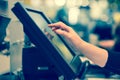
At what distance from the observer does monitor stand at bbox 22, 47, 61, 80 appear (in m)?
1.16

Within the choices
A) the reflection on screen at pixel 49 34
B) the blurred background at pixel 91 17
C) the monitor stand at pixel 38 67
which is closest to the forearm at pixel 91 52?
the reflection on screen at pixel 49 34

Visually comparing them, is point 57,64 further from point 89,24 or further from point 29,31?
point 89,24

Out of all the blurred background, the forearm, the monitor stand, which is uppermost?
the forearm

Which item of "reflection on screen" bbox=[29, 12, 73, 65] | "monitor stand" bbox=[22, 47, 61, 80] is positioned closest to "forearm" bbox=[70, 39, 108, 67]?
"reflection on screen" bbox=[29, 12, 73, 65]

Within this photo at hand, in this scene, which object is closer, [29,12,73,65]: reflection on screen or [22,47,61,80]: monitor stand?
[29,12,73,65]: reflection on screen

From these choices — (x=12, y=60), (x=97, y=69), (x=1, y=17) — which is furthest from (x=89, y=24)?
(x=1, y=17)

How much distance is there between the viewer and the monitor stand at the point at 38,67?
116cm

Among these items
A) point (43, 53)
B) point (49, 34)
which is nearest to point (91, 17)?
point (43, 53)

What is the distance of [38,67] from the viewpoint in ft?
3.81

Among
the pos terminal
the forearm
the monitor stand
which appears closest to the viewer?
the pos terminal

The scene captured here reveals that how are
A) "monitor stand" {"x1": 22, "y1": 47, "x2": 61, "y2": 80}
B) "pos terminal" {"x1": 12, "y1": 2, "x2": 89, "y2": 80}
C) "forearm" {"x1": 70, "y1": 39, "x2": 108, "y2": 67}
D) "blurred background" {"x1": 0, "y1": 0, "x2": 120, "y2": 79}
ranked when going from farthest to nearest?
"blurred background" {"x1": 0, "y1": 0, "x2": 120, "y2": 79}, "monitor stand" {"x1": 22, "y1": 47, "x2": 61, "y2": 80}, "forearm" {"x1": 70, "y1": 39, "x2": 108, "y2": 67}, "pos terminal" {"x1": 12, "y1": 2, "x2": 89, "y2": 80}

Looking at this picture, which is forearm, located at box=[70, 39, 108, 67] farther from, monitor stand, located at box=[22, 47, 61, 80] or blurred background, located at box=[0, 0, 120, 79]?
blurred background, located at box=[0, 0, 120, 79]

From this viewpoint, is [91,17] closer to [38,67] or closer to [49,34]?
[38,67]

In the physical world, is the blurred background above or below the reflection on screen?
below
